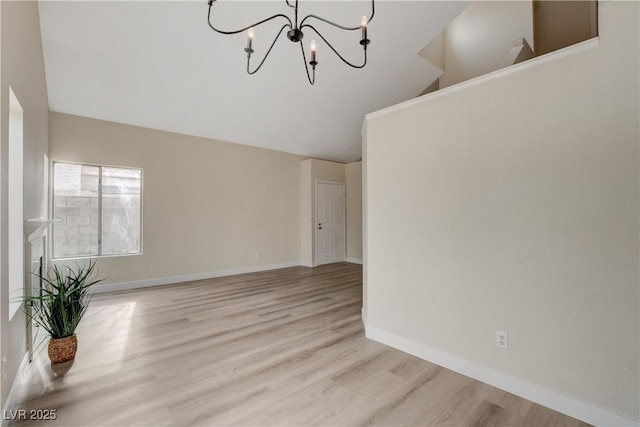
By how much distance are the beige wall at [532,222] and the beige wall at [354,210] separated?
4.52 metres

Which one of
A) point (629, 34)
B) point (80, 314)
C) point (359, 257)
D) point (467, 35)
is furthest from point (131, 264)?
point (467, 35)

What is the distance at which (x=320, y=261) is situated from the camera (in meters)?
6.89

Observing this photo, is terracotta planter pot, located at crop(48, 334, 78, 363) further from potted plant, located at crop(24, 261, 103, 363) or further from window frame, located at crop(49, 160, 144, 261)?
window frame, located at crop(49, 160, 144, 261)

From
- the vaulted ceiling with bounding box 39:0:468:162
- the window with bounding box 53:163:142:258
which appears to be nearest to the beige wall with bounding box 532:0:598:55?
the vaulted ceiling with bounding box 39:0:468:162

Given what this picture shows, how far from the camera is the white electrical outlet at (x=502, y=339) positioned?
79.4 inches

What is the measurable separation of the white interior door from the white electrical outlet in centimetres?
497

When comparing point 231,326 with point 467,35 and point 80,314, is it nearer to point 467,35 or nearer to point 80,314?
point 80,314

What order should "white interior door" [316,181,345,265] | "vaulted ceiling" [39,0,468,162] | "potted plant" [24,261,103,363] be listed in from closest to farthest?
1. "potted plant" [24,261,103,363]
2. "vaulted ceiling" [39,0,468,162]
3. "white interior door" [316,181,345,265]

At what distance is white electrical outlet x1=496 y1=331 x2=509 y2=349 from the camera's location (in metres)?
2.02

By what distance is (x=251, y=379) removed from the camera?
214cm

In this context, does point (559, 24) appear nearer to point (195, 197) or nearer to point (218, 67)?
point (218, 67)

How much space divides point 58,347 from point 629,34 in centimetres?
452

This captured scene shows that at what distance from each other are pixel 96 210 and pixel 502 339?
5.55 m

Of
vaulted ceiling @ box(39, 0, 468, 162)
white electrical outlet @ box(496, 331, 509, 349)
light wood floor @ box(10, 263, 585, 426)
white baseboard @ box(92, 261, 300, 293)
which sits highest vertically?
vaulted ceiling @ box(39, 0, 468, 162)
